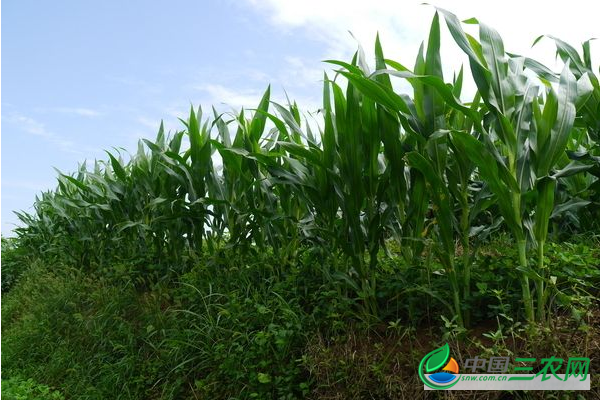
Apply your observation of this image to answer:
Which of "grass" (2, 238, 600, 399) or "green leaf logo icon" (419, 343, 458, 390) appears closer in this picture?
"green leaf logo icon" (419, 343, 458, 390)

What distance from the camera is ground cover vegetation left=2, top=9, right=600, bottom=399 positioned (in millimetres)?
2160

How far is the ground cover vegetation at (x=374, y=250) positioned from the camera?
2.16m

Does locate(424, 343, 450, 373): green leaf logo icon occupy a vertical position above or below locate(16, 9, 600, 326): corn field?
below

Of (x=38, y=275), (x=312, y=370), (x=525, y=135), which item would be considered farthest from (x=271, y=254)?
(x=38, y=275)

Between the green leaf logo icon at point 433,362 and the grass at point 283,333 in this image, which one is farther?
the grass at point 283,333

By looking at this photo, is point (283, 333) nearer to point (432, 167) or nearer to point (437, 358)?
point (437, 358)

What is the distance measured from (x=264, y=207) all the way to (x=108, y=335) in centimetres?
163

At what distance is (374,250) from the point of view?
2.57 metres

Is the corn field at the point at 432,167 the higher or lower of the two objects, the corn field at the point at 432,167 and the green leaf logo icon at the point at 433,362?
the higher

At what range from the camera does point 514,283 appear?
243cm

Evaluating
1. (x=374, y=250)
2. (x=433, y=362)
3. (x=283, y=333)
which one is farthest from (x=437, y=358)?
(x=283, y=333)

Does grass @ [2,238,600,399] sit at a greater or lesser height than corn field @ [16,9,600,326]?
lesser

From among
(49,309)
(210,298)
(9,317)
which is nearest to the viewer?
(210,298)

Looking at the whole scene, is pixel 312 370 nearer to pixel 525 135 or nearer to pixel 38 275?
pixel 525 135
